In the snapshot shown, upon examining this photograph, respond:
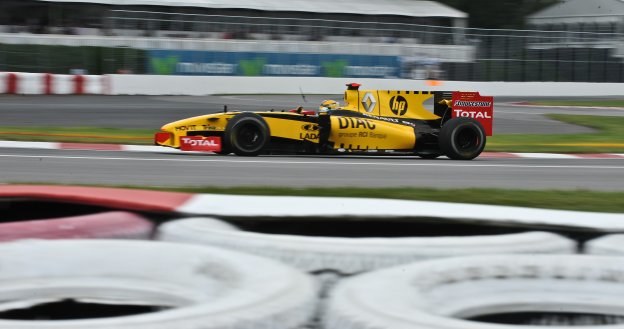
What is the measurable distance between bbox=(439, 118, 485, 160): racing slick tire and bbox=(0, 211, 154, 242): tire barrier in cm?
868

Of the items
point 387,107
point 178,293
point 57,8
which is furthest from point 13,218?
point 57,8

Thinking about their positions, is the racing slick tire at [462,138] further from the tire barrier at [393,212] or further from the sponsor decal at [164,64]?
the sponsor decal at [164,64]

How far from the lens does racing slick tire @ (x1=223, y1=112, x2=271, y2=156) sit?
39.3 feet

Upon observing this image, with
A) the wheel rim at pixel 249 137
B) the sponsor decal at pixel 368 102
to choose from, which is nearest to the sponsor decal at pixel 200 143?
the wheel rim at pixel 249 137

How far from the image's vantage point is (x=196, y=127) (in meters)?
12.0

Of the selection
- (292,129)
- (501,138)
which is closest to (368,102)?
(292,129)

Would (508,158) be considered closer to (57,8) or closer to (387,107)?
(387,107)

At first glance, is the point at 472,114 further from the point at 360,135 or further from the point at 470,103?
the point at 360,135

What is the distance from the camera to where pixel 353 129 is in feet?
40.3

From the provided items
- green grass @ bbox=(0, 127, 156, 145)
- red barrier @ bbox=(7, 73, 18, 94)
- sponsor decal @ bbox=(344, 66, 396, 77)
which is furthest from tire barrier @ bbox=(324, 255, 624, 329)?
sponsor decal @ bbox=(344, 66, 396, 77)

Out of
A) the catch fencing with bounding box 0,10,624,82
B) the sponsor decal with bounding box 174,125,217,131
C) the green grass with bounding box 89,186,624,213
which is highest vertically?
the catch fencing with bounding box 0,10,624,82

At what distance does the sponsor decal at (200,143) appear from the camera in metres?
11.9

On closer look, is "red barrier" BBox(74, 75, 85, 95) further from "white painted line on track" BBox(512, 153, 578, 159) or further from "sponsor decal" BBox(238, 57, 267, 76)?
"white painted line on track" BBox(512, 153, 578, 159)

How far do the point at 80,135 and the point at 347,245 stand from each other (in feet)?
41.0
